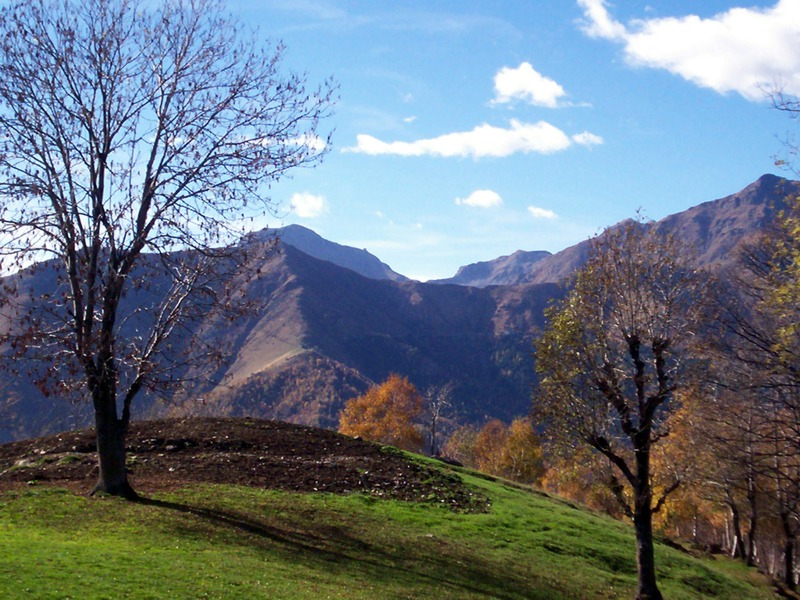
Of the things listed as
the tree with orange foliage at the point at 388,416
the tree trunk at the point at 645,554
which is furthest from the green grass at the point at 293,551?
the tree with orange foliage at the point at 388,416

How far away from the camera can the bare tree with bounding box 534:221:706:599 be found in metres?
19.9

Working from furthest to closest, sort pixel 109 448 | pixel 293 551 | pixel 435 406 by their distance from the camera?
pixel 435 406 < pixel 109 448 < pixel 293 551

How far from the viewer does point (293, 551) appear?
16.1 m

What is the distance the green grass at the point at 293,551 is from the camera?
12.1 metres

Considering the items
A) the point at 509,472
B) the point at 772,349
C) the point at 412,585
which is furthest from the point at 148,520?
the point at 509,472

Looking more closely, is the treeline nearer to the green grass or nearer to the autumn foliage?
the green grass

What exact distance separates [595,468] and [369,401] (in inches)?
2490

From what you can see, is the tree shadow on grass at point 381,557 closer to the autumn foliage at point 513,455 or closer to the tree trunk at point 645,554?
the tree trunk at point 645,554

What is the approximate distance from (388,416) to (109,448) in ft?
204

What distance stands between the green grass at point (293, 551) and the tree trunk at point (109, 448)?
1.68ft

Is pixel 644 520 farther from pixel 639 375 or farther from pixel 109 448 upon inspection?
pixel 109 448

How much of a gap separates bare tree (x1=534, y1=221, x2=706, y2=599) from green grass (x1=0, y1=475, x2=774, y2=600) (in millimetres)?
3709

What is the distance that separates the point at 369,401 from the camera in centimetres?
8244

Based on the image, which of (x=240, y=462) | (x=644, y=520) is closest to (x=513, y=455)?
(x=240, y=462)
